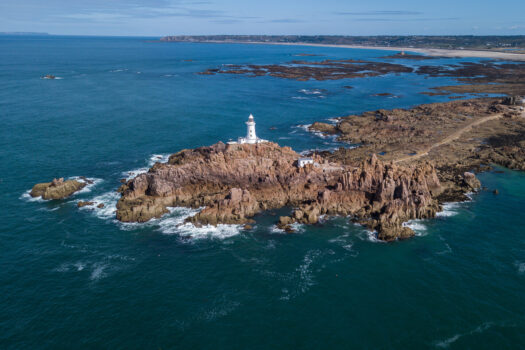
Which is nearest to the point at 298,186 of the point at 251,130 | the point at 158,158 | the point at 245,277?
the point at 251,130

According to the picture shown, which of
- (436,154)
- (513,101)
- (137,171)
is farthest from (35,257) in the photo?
(513,101)

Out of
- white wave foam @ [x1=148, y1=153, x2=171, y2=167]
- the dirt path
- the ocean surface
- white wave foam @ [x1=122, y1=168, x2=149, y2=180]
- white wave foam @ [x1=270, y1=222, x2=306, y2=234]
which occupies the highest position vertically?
the dirt path

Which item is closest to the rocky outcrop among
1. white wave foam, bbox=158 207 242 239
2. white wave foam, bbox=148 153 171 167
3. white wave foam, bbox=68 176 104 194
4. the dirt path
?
white wave foam, bbox=68 176 104 194

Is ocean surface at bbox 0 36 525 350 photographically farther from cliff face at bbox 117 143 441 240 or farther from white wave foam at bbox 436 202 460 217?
cliff face at bbox 117 143 441 240

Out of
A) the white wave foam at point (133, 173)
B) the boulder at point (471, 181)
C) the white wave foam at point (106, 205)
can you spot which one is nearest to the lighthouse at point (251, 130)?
the white wave foam at point (133, 173)

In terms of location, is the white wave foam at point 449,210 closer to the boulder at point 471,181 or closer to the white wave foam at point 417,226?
the white wave foam at point 417,226

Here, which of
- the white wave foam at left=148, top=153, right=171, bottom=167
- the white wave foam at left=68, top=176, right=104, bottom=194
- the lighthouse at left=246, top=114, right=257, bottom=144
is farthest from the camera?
the white wave foam at left=148, top=153, right=171, bottom=167

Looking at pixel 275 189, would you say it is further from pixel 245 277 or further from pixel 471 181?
pixel 471 181
